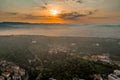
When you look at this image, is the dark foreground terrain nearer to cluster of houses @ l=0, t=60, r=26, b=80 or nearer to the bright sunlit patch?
cluster of houses @ l=0, t=60, r=26, b=80

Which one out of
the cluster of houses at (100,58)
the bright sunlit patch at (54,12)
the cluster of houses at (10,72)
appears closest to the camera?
the cluster of houses at (10,72)

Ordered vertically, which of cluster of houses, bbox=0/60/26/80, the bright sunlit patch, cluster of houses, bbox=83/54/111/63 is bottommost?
cluster of houses, bbox=0/60/26/80

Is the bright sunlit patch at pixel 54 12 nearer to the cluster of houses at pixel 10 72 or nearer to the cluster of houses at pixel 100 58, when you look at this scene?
the cluster of houses at pixel 100 58

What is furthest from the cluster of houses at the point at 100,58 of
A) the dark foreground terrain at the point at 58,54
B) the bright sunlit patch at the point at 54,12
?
the bright sunlit patch at the point at 54,12

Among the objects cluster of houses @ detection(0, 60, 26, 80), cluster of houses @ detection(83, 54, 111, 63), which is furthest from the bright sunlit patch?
cluster of houses @ detection(0, 60, 26, 80)

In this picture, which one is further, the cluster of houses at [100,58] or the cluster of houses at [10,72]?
the cluster of houses at [100,58]

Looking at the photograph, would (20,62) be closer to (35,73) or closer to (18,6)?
(35,73)
